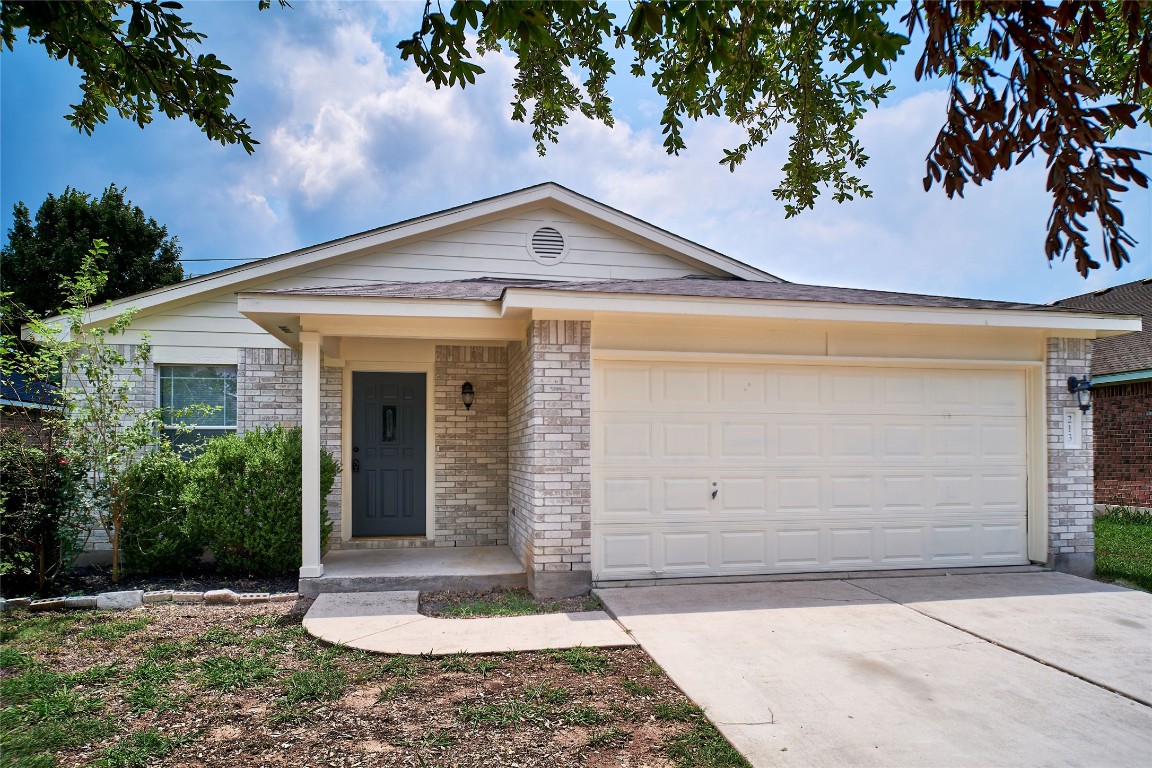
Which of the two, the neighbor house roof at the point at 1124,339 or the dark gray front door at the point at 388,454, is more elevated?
the neighbor house roof at the point at 1124,339

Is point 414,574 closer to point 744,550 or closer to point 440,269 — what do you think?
point 744,550

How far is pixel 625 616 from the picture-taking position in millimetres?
5445

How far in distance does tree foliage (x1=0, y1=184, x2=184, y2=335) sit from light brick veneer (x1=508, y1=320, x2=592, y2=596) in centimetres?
1661

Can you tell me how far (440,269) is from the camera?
9.02 meters

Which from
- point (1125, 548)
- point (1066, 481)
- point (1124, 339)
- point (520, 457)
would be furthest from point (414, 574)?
point (1124, 339)

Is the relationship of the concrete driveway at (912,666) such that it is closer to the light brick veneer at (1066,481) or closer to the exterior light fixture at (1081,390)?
the light brick veneer at (1066,481)

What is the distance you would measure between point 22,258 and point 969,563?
74.1ft

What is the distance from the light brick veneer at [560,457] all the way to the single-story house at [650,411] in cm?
2

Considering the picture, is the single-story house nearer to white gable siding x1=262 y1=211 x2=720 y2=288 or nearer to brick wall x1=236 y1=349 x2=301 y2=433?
brick wall x1=236 y1=349 x2=301 y2=433

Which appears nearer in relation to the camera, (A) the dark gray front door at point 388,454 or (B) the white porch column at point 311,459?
(B) the white porch column at point 311,459

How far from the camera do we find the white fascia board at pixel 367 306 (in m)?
6.06

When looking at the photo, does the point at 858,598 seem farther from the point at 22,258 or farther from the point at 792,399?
the point at 22,258

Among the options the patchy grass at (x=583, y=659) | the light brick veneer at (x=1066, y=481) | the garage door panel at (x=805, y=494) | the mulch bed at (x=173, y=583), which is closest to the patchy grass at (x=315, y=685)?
the patchy grass at (x=583, y=659)

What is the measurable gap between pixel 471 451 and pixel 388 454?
40.1 inches
